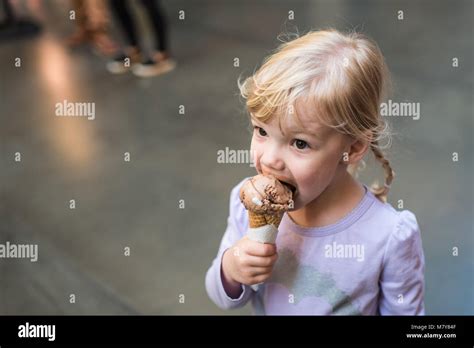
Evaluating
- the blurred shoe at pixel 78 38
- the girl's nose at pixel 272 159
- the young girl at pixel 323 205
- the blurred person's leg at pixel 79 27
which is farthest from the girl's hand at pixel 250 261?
the blurred shoe at pixel 78 38

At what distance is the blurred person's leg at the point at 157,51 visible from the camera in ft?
6.72

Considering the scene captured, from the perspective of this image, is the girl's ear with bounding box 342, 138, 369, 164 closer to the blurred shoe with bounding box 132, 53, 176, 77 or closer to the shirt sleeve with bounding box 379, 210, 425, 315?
the shirt sleeve with bounding box 379, 210, 425, 315

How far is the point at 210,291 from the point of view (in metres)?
1.08

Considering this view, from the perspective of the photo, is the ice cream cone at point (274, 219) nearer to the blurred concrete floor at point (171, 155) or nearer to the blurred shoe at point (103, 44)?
the blurred concrete floor at point (171, 155)

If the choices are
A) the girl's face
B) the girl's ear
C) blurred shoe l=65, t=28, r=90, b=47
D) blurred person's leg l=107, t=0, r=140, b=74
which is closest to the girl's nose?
the girl's face

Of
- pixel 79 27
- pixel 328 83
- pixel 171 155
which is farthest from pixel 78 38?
pixel 328 83

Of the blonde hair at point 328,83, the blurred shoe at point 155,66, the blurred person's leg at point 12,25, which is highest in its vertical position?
the blurred person's leg at point 12,25

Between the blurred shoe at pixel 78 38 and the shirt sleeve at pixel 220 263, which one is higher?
the blurred shoe at pixel 78 38

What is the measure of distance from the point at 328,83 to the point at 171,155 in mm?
1158

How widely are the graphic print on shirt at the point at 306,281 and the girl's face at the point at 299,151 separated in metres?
0.12

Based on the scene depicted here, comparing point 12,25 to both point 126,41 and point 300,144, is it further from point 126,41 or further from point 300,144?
point 300,144

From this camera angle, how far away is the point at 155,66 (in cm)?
226

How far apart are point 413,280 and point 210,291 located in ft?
1.06

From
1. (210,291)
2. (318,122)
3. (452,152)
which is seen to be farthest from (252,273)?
(452,152)
